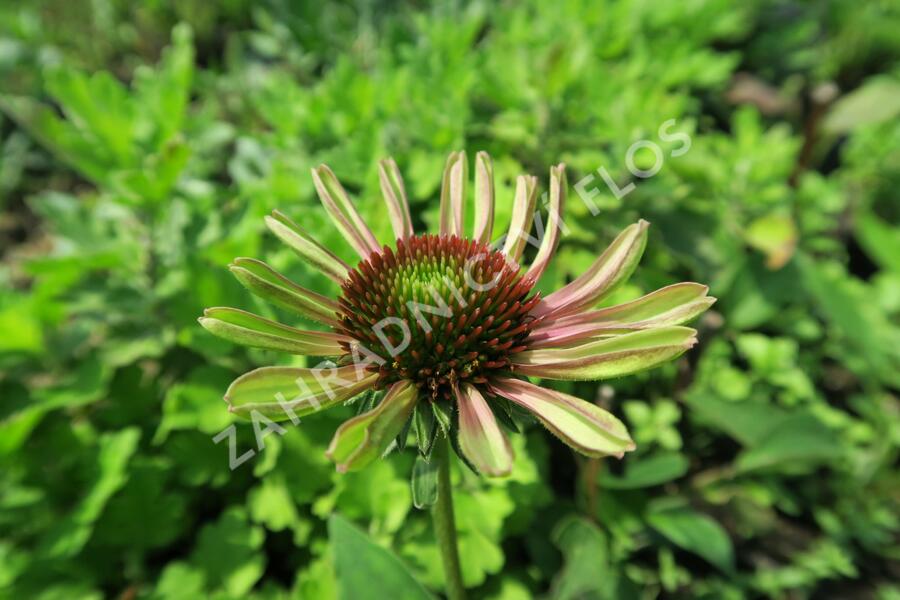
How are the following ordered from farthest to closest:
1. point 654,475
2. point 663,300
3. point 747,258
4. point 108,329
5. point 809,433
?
1. point 747,258
2. point 108,329
3. point 809,433
4. point 654,475
5. point 663,300

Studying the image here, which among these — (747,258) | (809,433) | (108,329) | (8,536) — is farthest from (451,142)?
(8,536)

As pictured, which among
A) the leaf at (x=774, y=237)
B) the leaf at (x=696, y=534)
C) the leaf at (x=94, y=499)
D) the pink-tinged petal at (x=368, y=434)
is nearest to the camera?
the pink-tinged petal at (x=368, y=434)

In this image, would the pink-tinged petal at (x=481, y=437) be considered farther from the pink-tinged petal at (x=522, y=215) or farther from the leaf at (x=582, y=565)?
the leaf at (x=582, y=565)

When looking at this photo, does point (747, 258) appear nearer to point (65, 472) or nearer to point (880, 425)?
point (880, 425)

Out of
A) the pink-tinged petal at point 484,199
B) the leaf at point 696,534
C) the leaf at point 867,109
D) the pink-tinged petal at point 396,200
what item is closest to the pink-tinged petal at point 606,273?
the pink-tinged petal at point 484,199

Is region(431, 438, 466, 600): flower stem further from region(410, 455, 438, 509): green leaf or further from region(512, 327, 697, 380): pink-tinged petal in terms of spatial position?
region(512, 327, 697, 380): pink-tinged petal

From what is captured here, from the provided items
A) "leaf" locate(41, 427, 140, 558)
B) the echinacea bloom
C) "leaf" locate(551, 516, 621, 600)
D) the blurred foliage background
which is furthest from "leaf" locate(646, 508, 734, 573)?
"leaf" locate(41, 427, 140, 558)

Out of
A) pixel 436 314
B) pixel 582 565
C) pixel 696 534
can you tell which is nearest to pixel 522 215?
pixel 436 314
